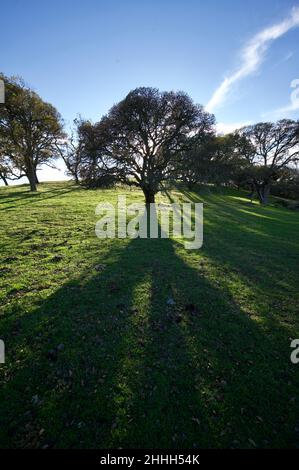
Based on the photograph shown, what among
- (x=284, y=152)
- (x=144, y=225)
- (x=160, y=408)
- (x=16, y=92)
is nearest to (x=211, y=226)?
(x=144, y=225)

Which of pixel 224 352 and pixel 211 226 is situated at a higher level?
pixel 211 226

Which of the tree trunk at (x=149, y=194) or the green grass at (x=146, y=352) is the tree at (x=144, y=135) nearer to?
the tree trunk at (x=149, y=194)

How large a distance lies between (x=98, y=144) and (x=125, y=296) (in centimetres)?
2078

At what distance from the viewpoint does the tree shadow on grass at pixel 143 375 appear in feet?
13.7

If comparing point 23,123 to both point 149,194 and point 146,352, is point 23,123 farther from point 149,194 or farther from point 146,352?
point 146,352

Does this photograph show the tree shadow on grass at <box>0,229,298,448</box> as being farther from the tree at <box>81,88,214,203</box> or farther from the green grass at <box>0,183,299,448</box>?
the tree at <box>81,88,214,203</box>

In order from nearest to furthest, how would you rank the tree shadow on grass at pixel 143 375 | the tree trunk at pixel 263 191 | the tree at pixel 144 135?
1. the tree shadow on grass at pixel 143 375
2. the tree at pixel 144 135
3. the tree trunk at pixel 263 191

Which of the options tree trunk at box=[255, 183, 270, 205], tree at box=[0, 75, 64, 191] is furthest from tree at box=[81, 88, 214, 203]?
tree trunk at box=[255, 183, 270, 205]

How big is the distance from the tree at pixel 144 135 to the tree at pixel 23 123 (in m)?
15.5

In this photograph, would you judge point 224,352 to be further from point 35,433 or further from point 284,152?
point 284,152

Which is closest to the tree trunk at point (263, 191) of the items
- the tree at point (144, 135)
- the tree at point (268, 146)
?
the tree at point (268, 146)

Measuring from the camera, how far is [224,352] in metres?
6.14
